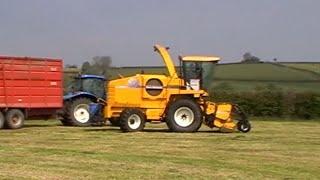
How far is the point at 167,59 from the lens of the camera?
21.4 metres

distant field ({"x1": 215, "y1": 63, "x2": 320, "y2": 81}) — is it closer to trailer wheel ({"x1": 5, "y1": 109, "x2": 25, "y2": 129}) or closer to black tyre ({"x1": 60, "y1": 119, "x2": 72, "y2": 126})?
black tyre ({"x1": 60, "y1": 119, "x2": 72, "y2": 126})

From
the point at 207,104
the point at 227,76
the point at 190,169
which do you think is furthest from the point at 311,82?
the point at 190,169

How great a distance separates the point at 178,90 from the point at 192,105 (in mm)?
665

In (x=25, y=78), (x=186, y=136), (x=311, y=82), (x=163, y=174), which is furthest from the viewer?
(x=311, y=82)

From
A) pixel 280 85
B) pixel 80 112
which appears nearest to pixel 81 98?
pixel 80 112

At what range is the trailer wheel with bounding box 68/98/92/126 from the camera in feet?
82.1

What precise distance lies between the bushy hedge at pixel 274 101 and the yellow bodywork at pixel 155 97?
11079 millimetres

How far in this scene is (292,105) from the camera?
107 feet

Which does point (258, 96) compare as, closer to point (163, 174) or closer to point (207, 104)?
point (207, 104)

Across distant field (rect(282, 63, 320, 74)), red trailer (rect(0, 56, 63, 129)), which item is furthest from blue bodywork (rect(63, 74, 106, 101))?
distant field (rect(282, 63, 320, 74))

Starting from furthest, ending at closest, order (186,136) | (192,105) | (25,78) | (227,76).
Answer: (227,76) < (25,78) < (192,105) < (186,136)

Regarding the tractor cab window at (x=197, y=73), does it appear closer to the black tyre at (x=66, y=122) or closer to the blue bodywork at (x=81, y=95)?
the blue bodywork at (x=81, y=95)

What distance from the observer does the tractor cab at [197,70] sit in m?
21.2

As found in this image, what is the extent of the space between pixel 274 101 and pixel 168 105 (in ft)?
43.6
